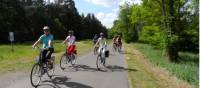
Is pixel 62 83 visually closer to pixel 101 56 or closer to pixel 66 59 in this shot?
pixel 66 59

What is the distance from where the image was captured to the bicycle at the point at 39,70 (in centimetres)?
1195

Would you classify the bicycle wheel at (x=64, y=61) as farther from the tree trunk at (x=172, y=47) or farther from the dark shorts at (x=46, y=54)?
the tree trunk at (x=172, y=47)

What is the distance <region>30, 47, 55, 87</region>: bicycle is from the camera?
11.9 m

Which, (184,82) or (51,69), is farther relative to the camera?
(184,82)

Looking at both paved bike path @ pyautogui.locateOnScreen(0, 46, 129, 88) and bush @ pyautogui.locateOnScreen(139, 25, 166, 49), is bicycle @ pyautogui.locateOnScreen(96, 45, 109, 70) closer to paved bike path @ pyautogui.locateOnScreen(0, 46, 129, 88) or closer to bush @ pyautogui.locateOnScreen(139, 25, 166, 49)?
paved bike path @ pyautogui.locateOnScreen(0, 46, 129, 88)

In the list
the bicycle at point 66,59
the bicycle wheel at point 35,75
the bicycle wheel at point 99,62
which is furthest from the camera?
the bicycle wheel at point 99,62

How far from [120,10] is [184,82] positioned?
2838 inches

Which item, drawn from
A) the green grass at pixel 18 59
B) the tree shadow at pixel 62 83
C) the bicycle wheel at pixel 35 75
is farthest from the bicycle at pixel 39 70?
the green grass at pixel 18 59

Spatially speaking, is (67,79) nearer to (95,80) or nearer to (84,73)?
(95,80)

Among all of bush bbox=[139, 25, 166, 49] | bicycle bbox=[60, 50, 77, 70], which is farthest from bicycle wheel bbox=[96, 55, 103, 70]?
bush bbox=[139, 25, 166, 49]

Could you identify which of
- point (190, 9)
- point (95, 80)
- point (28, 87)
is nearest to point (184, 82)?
point (95, 80)

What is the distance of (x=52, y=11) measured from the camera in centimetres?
10919

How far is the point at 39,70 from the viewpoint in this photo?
12.4 m

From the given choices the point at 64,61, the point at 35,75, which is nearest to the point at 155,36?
the point at 64,61
